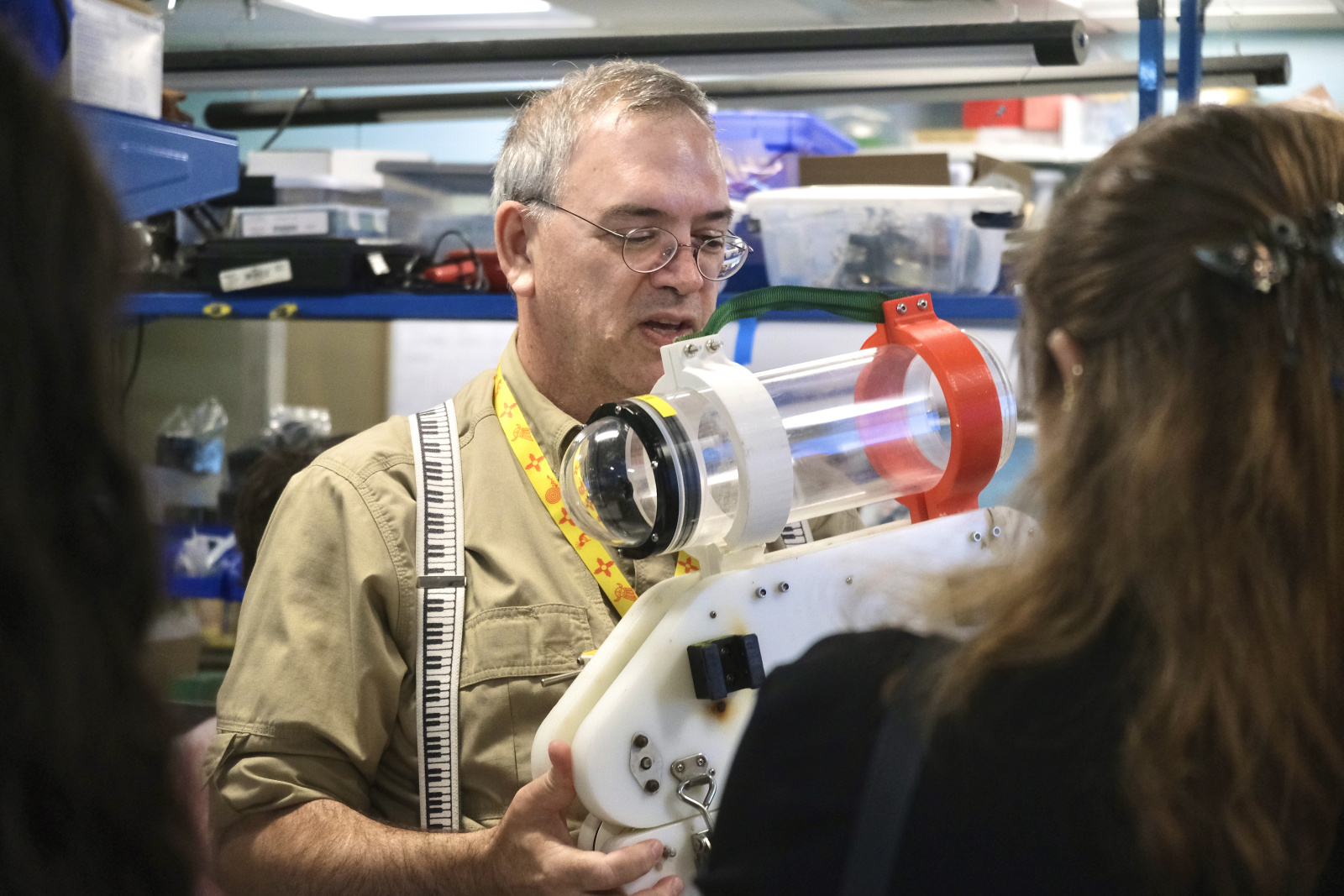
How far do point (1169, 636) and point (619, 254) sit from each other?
0.95 m

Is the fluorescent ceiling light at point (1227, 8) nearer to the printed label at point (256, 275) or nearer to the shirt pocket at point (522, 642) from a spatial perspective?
the shirt pocket at point (522, 642)

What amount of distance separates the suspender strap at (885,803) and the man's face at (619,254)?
0.84m

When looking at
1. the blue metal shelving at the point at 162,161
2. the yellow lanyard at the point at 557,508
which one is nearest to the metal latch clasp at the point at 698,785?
the yellow lanyard at the point at 557,508

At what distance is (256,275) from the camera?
2400 millimetres

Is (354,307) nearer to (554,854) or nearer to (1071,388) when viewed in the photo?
(554,854)

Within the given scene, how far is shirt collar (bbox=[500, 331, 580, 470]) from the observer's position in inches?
55.7

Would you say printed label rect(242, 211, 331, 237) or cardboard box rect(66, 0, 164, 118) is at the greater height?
cardboard box rect(66, 0, 164, 118)

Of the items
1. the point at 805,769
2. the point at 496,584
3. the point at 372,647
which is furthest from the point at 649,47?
the point at 805,769

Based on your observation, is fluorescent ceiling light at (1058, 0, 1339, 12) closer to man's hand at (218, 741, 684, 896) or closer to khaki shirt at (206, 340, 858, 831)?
khaki shirt at (206, 340, 858, 831)

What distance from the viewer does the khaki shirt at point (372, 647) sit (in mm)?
1203

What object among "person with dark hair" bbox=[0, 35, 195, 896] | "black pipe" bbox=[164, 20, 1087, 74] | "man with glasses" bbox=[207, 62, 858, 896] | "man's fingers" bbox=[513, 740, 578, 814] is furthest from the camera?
"black pipe" bbox=[164, 20, 1087, 74]

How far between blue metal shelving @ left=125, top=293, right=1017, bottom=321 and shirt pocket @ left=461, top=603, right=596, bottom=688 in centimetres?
108

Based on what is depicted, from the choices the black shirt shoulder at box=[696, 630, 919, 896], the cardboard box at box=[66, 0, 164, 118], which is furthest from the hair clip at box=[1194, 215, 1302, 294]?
the cardboard box at box=[66, 0, 164, 118]

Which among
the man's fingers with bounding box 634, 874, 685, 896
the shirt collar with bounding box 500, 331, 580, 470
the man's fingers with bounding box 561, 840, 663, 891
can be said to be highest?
the shirt collar with bounding box 500, 331, 580, 470
